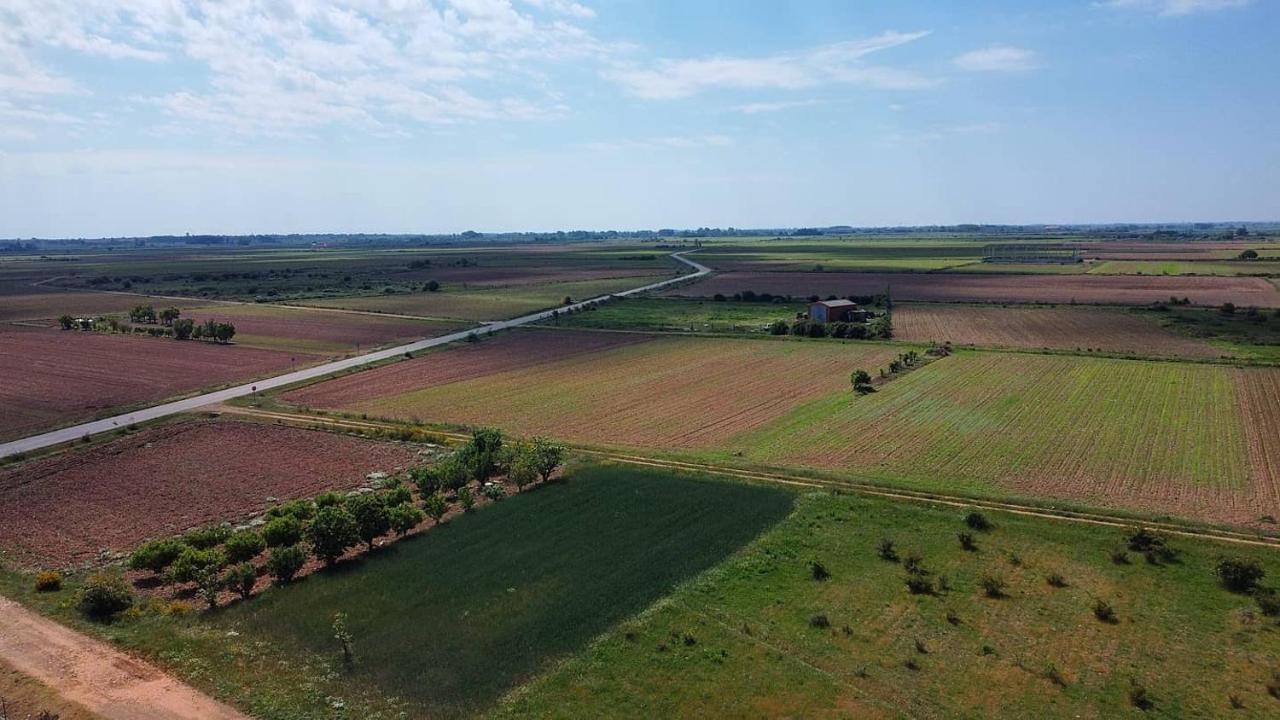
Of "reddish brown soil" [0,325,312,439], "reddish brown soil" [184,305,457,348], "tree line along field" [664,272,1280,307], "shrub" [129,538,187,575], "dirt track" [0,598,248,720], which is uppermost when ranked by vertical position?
"tree line along field" [664,272,1280,307]

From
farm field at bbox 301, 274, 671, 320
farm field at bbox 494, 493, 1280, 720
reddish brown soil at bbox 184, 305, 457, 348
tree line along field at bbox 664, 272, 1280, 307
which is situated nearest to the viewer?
farm field at bbox 494, 493, 1280, 720

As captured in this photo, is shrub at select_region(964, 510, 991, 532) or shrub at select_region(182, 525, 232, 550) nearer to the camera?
shrub at select_region(182, 525, 232, 550)

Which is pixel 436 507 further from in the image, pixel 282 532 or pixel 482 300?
pixel 482 300

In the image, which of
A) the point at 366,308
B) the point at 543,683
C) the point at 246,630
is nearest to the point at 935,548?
the point at 543,683

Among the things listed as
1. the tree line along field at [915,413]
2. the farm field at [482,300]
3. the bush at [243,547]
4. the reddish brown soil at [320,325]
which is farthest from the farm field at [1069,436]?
the farm field at [482,300]

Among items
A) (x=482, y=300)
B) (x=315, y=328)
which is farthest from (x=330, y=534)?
(x=482, y=300)

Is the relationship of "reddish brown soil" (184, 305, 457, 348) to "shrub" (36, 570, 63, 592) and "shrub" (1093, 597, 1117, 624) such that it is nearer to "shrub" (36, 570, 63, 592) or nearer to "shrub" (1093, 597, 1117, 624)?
"shrub" (36, 570, 63, 592)

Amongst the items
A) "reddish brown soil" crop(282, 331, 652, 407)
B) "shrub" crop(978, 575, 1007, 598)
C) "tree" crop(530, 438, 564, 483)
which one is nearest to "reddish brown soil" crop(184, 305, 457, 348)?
"reddish brown soil" crop(282, 331, 652, 407)
